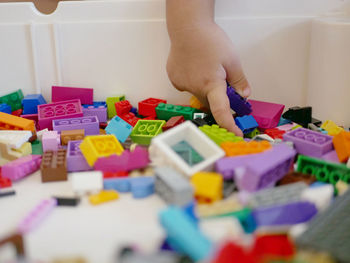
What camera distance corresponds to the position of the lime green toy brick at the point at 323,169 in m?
0.50

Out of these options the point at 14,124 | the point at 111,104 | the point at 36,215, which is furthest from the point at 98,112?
the point at 36,215

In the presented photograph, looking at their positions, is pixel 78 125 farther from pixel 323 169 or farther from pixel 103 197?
pixel 323 169

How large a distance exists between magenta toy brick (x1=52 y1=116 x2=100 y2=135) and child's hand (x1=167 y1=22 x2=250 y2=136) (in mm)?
184

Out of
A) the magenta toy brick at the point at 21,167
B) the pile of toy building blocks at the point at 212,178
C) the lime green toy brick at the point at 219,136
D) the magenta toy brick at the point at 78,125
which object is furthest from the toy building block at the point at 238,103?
the magenta toy brick at the point at 21,167

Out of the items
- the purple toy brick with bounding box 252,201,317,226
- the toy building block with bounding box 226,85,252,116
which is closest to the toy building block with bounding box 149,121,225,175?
the purple toy brick with bounding box 252,201,317,226

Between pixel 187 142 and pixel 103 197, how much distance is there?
0.14m

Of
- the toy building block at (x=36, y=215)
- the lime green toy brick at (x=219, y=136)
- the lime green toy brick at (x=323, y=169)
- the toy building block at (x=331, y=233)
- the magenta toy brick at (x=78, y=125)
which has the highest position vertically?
the lime green toy brick at (x=219, y=136)

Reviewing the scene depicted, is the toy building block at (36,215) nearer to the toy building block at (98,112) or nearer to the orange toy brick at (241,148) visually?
the orange toy brick at (241,148)

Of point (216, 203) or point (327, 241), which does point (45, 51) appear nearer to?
point (216, 203)

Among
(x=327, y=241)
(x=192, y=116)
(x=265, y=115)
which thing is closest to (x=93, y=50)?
(x=192, y=116)

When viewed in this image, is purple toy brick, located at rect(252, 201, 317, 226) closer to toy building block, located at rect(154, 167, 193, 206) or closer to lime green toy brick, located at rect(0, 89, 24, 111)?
toy building block, located at rect(154, 167, 193, 206)

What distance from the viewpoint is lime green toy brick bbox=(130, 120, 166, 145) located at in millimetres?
669

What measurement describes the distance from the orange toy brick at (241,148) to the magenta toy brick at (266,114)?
0.64 ft

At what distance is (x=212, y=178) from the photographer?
45 cm
